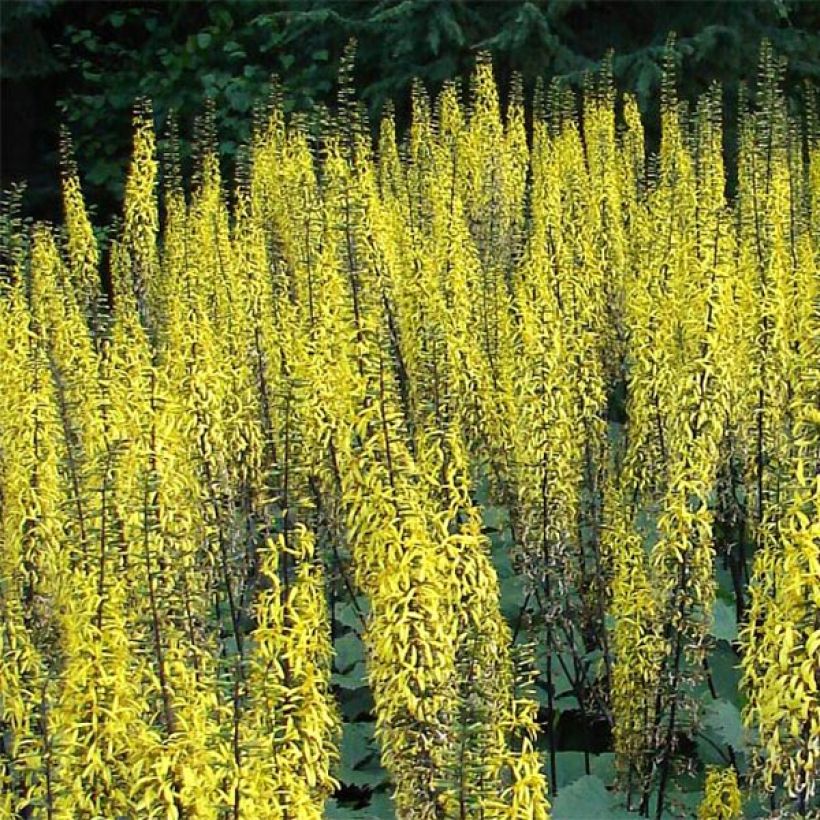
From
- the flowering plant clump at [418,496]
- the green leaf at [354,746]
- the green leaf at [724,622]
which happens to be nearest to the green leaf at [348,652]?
the flowering plant clump at [418,496]

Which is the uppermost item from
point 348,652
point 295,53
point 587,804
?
point 295,53

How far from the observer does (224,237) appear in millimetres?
5426

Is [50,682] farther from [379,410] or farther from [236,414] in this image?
[236,414]

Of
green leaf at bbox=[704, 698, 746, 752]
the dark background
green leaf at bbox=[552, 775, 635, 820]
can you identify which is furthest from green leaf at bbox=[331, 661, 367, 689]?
the dark background

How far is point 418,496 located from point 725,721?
157 cm

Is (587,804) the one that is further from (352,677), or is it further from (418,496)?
(418,496)

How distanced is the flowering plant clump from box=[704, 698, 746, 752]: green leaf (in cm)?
1

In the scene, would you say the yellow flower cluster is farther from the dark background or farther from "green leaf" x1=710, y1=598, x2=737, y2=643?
the dark background

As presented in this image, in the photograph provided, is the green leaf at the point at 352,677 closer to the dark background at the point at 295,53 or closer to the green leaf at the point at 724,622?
the green leaf at the point at 724,622

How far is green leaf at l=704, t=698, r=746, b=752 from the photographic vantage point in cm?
395

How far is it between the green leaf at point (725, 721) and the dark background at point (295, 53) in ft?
15.6

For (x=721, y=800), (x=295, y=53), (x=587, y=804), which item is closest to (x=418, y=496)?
(x=721, y=800)

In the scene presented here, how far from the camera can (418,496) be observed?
2979 mm

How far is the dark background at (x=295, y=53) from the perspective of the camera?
944 centimetres
